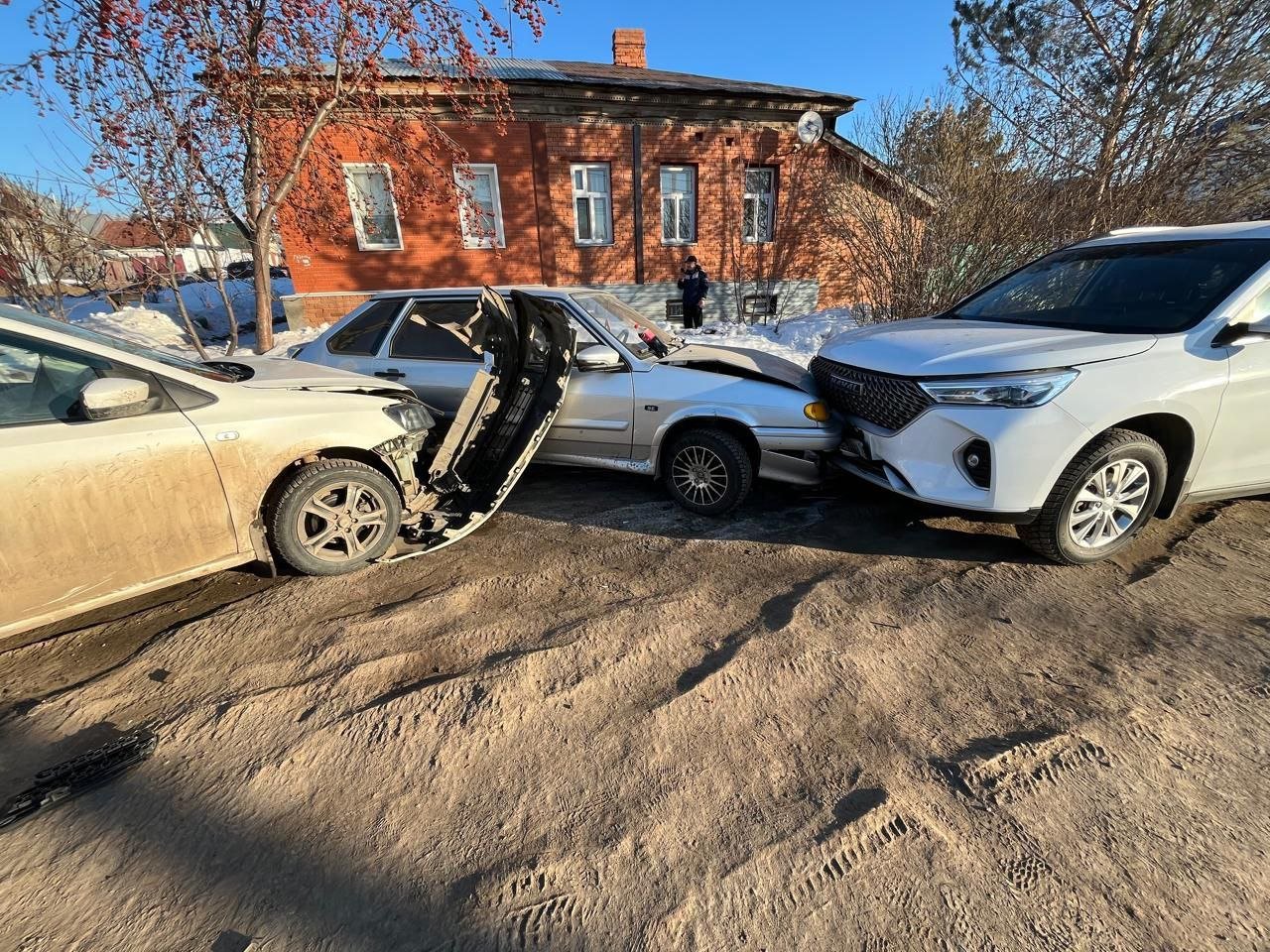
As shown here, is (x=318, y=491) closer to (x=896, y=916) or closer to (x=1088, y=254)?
(x=896, y=916)

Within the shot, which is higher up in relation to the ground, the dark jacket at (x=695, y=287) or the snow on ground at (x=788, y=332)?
the dark jacket at (x=695, y=287)

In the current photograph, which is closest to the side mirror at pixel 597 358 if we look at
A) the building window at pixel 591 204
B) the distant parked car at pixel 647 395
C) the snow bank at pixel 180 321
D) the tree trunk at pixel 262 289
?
the distant parked car at pixel 647 395

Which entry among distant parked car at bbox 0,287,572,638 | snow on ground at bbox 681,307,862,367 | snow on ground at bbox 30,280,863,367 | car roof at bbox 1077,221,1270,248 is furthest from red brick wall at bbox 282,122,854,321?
distant parked car at bbox 0,287,572,638

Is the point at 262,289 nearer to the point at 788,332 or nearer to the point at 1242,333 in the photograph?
the point at 788,332

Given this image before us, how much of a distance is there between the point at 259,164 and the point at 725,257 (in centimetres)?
1020

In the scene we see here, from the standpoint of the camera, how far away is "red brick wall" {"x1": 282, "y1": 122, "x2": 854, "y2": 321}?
40.8ft

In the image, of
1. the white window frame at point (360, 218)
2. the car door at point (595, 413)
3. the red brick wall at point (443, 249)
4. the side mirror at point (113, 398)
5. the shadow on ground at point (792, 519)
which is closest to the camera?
the side mirror at point (113, 398)

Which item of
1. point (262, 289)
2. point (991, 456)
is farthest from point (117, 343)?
point (262, 289)

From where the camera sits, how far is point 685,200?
1404cm

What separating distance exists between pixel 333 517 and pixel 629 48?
1867 cm

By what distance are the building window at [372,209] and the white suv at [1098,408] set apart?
12308 millimetres

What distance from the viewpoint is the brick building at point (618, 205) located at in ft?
40.5

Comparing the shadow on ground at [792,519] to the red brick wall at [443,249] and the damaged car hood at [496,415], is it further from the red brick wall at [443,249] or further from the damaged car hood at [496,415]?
the red brick wall at [443,249]

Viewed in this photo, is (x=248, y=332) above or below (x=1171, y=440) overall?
above
